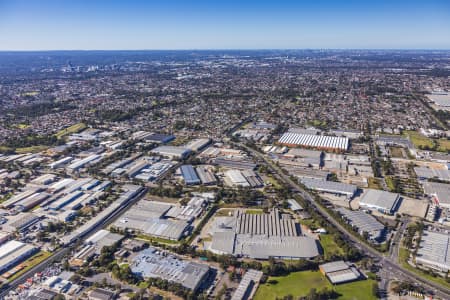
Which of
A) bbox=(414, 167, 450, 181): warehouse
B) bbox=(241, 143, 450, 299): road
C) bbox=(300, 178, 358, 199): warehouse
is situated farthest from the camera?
bbox=(414, 167, 450, 181): warehouse

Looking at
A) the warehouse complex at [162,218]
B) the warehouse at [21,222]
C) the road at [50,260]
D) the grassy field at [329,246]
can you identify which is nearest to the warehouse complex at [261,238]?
the grassy field at [329,246]

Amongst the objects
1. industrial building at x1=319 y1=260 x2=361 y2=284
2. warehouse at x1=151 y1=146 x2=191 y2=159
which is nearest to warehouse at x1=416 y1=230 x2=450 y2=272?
industrial building at x1=319 y1=260 x2=361 y2=284

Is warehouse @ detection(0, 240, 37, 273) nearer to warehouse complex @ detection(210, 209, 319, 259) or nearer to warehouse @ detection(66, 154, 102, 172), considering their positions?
warehouse complex @ detection(210, 209, 319, 259)

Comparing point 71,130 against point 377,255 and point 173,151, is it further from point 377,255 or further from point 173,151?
point 377,255

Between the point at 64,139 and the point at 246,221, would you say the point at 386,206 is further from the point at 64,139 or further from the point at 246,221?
the point at 64,139

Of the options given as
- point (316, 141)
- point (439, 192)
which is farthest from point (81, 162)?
point (439, 192)

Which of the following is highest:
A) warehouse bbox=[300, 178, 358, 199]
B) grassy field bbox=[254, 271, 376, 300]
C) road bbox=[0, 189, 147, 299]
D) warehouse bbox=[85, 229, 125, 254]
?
warehouse bbox=[300, 178, 358, 199]

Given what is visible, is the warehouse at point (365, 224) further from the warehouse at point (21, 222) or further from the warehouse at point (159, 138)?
the warehouse at point (159, 138)
